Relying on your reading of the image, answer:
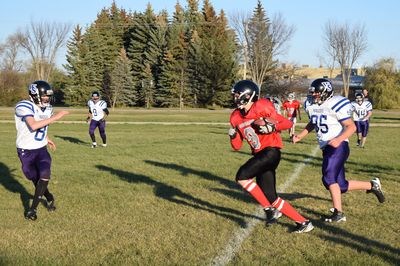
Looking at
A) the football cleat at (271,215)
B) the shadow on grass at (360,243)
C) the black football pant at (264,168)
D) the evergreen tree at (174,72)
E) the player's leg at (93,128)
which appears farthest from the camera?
the evergreen tree at (174,72)

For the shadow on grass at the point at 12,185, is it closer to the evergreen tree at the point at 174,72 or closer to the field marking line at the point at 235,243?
the field marking line at the point at 235,243

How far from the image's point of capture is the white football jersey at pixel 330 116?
6.79 m

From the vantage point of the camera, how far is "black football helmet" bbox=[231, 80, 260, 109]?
606cm

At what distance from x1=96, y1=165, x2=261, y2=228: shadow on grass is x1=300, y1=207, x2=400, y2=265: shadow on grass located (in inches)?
41.3

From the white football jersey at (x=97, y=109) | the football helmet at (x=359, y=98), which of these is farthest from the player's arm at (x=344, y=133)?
the white football jersey at (x=97, y=109)

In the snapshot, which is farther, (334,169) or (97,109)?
(97,109)

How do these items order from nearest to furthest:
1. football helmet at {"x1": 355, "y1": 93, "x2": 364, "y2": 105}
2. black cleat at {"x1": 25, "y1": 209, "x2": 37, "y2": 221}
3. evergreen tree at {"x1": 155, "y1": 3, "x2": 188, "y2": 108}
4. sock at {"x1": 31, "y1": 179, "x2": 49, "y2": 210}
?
black cleat at {"x1": 25, "y1": 209, "x2": 37, "y2": 221}
sock at {"x1": 31, "y1": 179, "x2": 49, "y2": 210}
football helmet at {"x1": 355, "y1": 93, "x2": 364, "y2": 105}
evergreen tree at {"x1": 155, "y1": 3, "x2": 188, "y2": 108}

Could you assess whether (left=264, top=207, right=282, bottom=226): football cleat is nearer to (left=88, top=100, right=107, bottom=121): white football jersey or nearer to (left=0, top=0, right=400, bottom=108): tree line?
(left=88, top=100, right=107, bottom=121): white football jersey

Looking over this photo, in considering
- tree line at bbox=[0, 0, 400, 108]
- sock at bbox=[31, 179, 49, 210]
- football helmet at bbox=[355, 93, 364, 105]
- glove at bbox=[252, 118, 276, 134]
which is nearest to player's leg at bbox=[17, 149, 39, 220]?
sock at bbox=[31, 179, 49, 210]

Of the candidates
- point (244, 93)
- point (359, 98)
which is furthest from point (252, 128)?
point (359, 98)

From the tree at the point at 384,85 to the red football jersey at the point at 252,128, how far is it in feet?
204

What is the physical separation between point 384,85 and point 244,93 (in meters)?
64.2

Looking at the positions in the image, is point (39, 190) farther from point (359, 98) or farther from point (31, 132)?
point (359, 98)

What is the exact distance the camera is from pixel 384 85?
65688 mm
